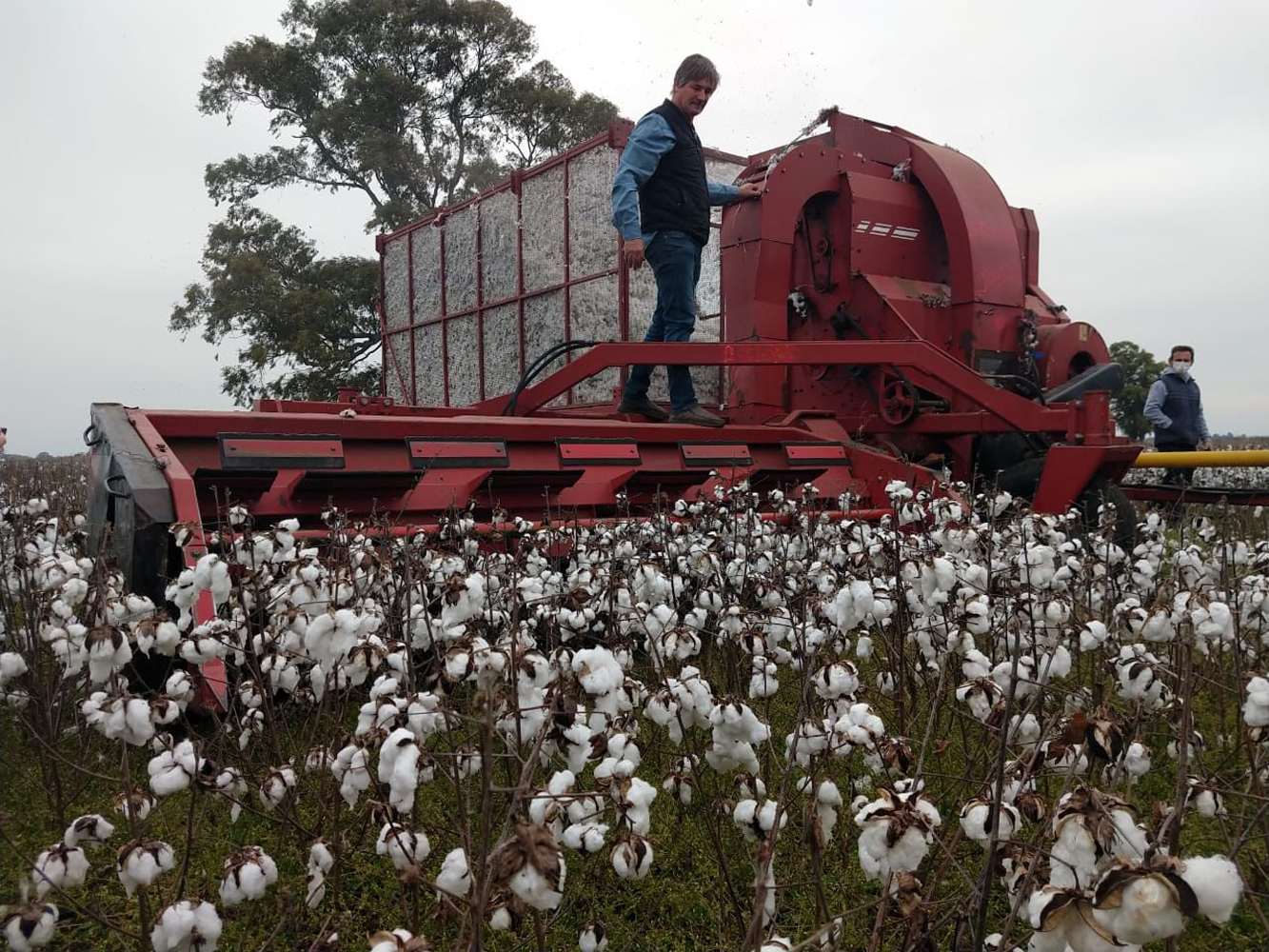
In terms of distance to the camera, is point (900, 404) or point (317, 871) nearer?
point (317, 871)

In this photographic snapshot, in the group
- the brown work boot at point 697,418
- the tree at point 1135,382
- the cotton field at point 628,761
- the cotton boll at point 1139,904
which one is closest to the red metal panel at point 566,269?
the brown work boot at point 697,418

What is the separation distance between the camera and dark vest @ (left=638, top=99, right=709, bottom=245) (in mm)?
5391

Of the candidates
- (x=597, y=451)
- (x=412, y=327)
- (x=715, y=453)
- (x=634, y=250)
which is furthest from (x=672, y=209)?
(x=412, y=327)

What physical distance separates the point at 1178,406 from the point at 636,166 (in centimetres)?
597

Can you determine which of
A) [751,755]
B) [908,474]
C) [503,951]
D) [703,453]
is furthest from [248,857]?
[908,474]

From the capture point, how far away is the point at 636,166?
5.21 meters

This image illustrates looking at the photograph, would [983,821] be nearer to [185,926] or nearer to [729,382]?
[185,926]

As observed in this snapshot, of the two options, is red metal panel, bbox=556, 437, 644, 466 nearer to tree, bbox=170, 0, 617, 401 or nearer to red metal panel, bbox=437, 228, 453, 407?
red metal panel, bbox=437, 228, 453, 407

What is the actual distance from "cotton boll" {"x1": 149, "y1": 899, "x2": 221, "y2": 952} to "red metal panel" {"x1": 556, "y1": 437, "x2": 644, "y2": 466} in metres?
2.94

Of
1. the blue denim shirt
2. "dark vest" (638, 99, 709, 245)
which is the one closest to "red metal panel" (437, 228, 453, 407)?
"dark vest" (638, 99, 709, 245)

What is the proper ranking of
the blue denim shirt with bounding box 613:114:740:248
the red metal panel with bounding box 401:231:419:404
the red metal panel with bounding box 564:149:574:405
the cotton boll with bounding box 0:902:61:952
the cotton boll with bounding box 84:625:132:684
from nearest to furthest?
the cotton boll with bounding box 0:902:61:952 → the cotton boll with bounding box 84:625:132:684 → the blue denim shirt with bounding box 613:114:740:248 → the red metal panel with bounding box 564:149:574:405 → the red metal panel with bounding box 401:231:419:404

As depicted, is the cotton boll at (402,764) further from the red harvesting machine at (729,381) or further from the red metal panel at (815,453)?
the red metal panel at (815,453)

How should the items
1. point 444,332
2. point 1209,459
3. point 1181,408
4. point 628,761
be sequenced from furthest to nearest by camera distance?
point 444,332 < point 1181,408 < point 1209,459 < point 628,761

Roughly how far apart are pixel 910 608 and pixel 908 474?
2049mm
